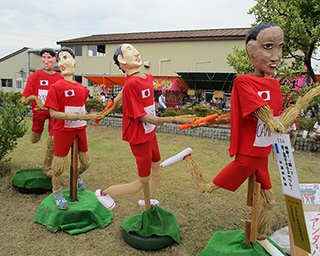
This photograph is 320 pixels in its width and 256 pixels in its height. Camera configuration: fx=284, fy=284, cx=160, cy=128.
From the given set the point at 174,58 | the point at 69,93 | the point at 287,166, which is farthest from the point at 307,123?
the point at 174,58

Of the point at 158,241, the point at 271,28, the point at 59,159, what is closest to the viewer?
the point at 271,28

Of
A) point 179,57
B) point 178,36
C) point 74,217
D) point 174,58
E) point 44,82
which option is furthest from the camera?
point 174,58

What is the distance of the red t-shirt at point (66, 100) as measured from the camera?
11.0 ft

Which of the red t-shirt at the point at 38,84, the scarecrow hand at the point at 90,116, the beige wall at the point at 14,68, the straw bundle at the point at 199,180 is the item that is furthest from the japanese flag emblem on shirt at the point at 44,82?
the beige wall at the point at 14,68

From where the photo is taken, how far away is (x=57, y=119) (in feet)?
11.1

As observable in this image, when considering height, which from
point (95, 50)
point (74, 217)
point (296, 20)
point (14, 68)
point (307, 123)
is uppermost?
point (95, 50)

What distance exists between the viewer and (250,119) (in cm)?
240

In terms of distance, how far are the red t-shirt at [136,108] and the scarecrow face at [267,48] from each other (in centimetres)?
106

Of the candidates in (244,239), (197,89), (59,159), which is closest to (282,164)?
(244,239)

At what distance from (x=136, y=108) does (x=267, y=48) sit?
1259 millimetres

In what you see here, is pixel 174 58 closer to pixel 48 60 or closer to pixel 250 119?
pixel 48 60

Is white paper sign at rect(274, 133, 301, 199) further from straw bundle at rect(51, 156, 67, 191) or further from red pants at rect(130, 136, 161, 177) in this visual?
straw bundle at rect(51, 156, 67, 191)

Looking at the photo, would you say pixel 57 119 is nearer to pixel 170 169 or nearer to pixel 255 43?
pixel 255 43

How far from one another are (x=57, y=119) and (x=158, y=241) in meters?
1.81
